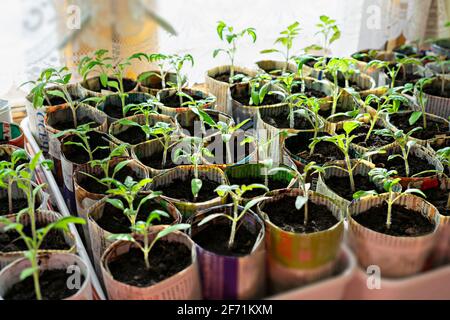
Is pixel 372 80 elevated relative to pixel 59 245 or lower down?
elevated

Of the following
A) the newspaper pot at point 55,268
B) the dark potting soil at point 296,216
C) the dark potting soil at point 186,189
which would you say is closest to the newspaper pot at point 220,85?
the dark potting soil at point 186,189

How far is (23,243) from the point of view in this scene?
1035 mm

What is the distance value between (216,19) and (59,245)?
3.87ft

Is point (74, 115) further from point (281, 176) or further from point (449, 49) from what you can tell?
point (449, 49)

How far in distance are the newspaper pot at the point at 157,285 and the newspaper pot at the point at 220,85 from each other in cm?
83

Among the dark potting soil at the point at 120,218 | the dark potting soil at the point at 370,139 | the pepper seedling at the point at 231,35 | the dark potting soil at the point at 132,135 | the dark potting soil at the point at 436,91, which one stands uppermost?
the pepper seedling at the point at 231,35

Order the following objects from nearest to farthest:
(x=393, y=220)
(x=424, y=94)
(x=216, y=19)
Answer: (x=393, y=220) < (x=424, y=94) < (x=216, y=19)

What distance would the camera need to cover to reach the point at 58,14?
1652 millimetres

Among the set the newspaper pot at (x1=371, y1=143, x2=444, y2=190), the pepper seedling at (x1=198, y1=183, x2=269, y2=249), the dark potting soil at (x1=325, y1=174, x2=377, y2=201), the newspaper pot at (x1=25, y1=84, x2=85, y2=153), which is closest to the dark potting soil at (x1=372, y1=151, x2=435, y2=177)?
the newspaper pot at (x1=371, y1=143, x2=444, y2=190)

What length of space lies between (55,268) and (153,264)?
0.19 meters

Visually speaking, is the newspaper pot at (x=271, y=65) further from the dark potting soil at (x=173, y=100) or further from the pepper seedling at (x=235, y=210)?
the pepper seedling at (x=235, y=210)

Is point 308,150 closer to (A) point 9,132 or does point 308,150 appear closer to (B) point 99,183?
(B) point 99,183

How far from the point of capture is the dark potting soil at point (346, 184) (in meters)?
1.23
